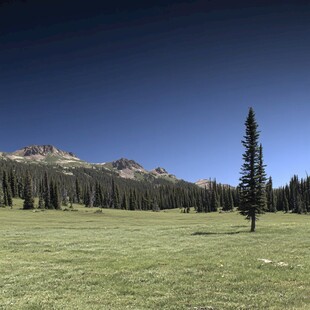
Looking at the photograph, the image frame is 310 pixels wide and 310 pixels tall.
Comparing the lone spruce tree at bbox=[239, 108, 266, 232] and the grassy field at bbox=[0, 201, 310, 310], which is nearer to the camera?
the grassy field at bbox=[0, 201, 310, 310]

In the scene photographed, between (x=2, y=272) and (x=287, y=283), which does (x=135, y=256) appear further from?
Result: (x=287, y=283)

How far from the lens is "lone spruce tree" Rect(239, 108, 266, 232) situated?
5594 centimetres

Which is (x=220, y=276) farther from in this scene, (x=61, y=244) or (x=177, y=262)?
(x=61, y=244)

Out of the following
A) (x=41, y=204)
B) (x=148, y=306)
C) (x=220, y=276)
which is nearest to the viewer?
(x=148, y=306)

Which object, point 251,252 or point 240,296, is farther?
point 251,252

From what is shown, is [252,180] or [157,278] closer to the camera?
[157,278]

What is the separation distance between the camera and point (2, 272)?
23.5 m

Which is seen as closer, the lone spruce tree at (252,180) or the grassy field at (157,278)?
the grassy field at (157,278)

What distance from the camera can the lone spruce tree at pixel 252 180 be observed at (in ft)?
184

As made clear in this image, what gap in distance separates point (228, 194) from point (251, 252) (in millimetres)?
158223

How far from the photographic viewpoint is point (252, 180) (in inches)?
2227

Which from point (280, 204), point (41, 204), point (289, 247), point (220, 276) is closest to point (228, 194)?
point (280, 204)

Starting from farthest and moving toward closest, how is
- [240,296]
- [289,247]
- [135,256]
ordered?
[289,247], [135,256], [240,296]

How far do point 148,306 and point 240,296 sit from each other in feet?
15.5
